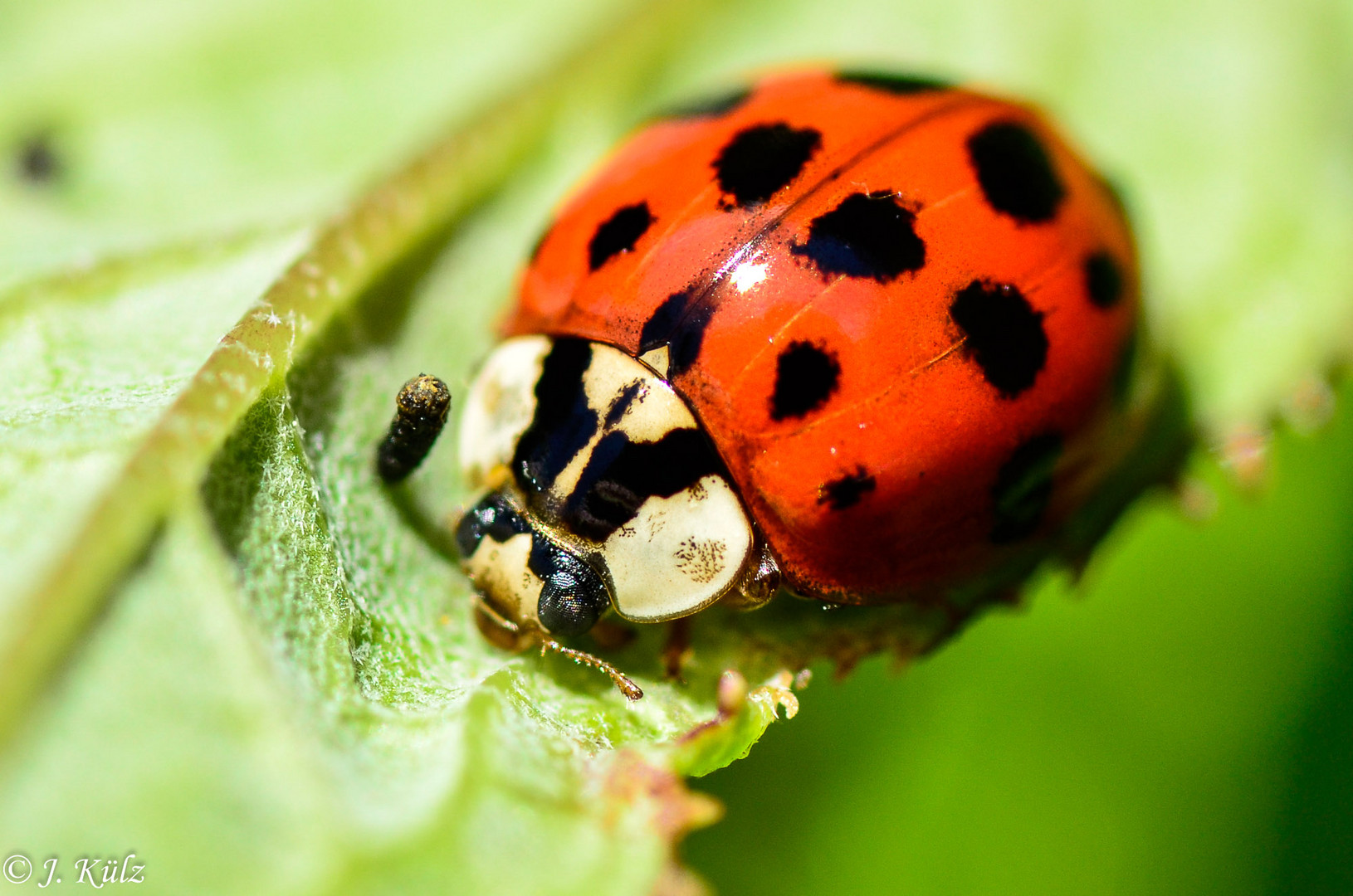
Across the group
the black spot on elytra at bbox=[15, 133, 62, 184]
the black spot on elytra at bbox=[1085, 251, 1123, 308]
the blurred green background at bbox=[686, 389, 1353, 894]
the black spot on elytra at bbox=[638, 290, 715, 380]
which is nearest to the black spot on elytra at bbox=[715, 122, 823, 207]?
the black spot on elytra at bbox=[638, 290, 715, 380]

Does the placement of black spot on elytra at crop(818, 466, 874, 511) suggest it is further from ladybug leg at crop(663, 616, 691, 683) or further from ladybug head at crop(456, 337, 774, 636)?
ladybug leg at crop(663, 616, 691, 683)

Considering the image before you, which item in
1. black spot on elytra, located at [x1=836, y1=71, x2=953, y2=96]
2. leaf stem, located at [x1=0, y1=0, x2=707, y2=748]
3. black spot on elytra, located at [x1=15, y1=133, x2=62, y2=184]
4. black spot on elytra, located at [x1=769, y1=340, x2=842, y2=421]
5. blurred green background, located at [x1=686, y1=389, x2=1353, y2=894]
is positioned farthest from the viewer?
black spot on elytra, located at [x1=15, y1=133, x2=62, y2=184]

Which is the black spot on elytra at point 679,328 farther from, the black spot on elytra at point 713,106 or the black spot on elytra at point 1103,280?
the black spot on elytra at point 1103,280

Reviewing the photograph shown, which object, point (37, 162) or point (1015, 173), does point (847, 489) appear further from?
point (37, 162)

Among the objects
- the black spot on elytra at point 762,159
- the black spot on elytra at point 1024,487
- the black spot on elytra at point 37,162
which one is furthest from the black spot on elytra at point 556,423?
the black spot on elytra at point 37,162

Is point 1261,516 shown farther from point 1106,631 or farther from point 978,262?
point 978,262

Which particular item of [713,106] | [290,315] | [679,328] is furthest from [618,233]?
[290,315]

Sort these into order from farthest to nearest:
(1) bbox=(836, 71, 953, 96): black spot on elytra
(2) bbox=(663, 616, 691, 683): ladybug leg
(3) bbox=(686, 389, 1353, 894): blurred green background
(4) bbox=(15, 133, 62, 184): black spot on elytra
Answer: (4) bbox=(15, 133, 62, 184): black spot on elytra
(3) bbox=(686, 389, 1353, 894): blurred green background
(1) bbox=(836, 71, 953, 96): black spot on elytra
(2) bbox=(663, 616, 691, 683): ladybug leg
